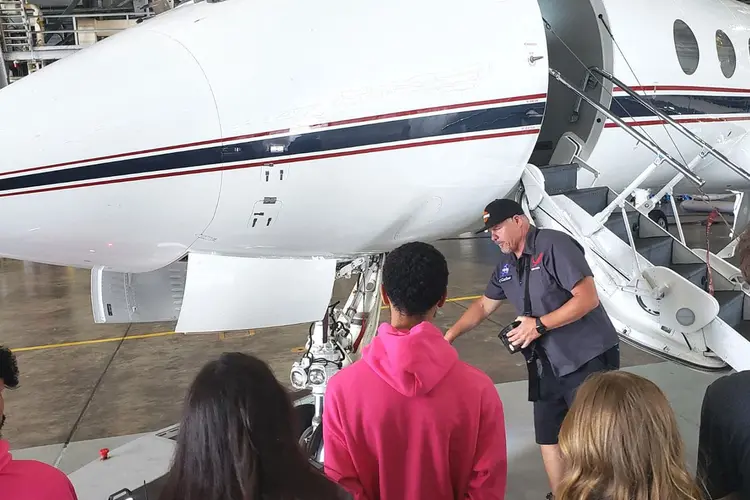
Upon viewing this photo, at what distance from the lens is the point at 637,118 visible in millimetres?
5289

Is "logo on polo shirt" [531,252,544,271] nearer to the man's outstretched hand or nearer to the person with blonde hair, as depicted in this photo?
the man's outstretched hand

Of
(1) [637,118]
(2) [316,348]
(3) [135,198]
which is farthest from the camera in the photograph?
(1) [637,118]

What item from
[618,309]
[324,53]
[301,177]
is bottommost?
[618,309]

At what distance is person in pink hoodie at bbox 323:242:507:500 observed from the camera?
2.07m

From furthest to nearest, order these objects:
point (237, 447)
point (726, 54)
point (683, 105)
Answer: point (726, 54) → point (683, 105) → point (237, 447)

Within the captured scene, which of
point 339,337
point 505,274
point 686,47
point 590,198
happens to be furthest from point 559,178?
point 686,47

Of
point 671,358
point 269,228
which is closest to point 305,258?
point 269,228

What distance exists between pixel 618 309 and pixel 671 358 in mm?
→ 472

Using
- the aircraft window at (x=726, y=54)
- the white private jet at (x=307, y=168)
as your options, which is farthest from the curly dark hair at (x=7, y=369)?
the aircraft window at (x=726, y=54)

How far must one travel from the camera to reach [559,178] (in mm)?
4613

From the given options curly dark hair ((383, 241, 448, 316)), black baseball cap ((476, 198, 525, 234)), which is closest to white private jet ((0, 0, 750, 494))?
black baseball cap ((476, 198, 525, 234))

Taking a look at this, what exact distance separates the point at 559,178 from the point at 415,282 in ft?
8.86

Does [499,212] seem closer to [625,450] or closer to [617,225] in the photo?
[617,225]

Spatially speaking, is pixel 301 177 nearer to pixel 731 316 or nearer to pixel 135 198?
pixel 135 198
